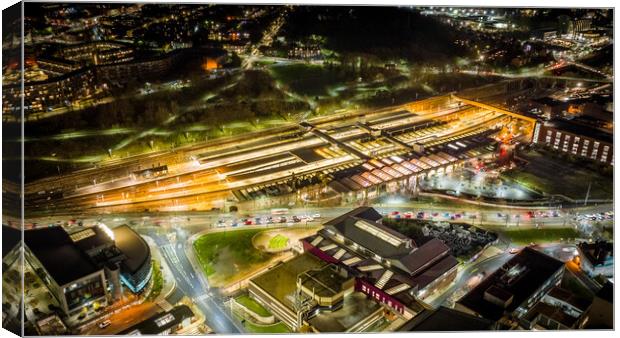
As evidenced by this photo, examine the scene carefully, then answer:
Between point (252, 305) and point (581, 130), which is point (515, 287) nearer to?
point (252, 305)

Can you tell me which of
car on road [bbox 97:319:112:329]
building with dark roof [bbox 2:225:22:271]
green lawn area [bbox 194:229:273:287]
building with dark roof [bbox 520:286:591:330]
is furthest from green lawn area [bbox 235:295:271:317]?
building with dark roof [bbox 520:286:591:330]

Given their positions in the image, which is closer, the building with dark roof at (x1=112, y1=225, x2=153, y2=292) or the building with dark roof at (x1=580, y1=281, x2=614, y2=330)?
the building with dark roof at (x1=580, y1=281, x2=614, y2=330)

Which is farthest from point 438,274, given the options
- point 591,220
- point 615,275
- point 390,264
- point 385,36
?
point 385,36

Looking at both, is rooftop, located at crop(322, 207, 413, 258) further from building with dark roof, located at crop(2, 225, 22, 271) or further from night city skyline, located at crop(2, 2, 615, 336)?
building with dark roof, located at crop(2, 225, 22, 271)

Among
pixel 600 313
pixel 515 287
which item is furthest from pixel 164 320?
pixel 600 313

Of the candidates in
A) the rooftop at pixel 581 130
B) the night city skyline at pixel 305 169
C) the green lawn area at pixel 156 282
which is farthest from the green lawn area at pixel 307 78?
the green lawn area at pixel 156 282

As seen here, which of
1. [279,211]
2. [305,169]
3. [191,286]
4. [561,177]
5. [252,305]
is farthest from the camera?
[305,169]
